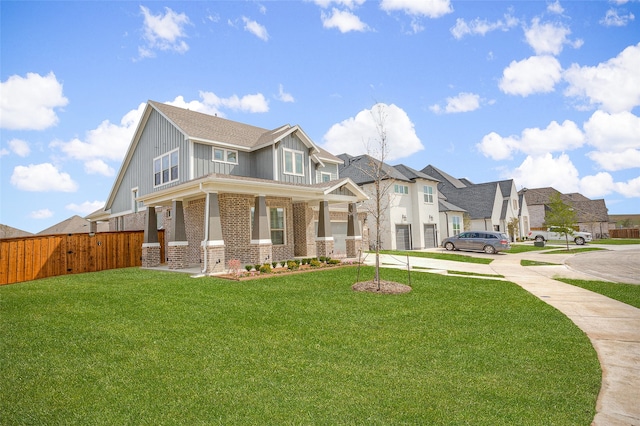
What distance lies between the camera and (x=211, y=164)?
18.6 metres

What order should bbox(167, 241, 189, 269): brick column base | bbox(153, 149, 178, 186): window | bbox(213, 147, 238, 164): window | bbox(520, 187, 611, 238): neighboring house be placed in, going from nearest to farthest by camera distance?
bbox(167, 241, 189, 269): brick column base < bbox(213, 147, 238, 164): window < bbox(153, 149, 178, 186): window < bbox(520, 187, 611, 238): neighboring house

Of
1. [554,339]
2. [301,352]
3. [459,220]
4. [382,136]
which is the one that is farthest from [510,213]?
[301,352]

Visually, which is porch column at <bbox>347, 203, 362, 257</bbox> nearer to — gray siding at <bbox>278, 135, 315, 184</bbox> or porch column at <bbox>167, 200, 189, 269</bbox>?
gray siding at <bbox>278, 135, 315, 184</bbox>

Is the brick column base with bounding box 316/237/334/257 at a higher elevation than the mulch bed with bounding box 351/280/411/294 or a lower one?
higher

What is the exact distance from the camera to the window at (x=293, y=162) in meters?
19.8

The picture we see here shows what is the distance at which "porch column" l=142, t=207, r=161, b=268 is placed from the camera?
17812 millimetres

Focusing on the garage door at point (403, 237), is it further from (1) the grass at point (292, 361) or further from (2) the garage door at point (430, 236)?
(1) the grass at point (292, 361)

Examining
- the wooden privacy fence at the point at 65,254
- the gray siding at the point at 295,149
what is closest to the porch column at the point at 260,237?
the gray siding at the point at 295,149

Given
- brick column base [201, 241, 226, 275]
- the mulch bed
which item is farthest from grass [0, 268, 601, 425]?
brick column base [201, 241, 226, 275]

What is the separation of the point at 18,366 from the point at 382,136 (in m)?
10.2

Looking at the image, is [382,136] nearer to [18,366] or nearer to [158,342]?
[158,342]

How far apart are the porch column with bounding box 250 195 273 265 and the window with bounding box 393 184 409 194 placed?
16418 mm

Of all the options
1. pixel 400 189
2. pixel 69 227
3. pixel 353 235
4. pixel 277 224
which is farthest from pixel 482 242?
pixel 69 227

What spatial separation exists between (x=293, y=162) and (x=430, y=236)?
18.1m
